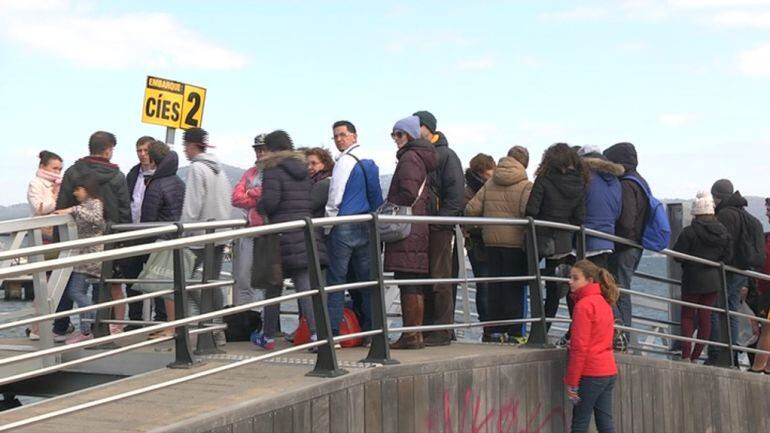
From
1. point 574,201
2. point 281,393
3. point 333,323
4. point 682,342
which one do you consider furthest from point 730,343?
point 281,393

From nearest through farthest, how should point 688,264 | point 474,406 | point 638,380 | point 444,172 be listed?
1. point 474,406
2. point 444,172
3. point 638,380
4. point 688,264

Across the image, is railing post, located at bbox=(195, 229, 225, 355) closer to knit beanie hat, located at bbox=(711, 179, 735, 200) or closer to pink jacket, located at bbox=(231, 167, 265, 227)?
pink jacket, located at bbox=(231, 167, 265, 227)

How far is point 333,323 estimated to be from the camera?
8375 millimetres

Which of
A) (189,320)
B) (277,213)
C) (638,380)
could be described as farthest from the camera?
(638,380)

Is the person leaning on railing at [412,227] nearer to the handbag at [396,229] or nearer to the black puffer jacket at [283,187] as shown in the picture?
the handbag at [396,229]

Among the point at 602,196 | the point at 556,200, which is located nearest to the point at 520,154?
the point at 556,200

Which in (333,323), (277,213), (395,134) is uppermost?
(395,134)

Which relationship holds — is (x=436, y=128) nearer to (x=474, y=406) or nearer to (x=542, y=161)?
(x=542, y=161)

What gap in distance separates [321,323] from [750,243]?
6.00 m

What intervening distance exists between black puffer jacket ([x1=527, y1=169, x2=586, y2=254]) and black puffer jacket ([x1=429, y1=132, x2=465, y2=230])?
2.13 feet

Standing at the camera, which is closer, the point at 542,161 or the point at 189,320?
the point at 189,320

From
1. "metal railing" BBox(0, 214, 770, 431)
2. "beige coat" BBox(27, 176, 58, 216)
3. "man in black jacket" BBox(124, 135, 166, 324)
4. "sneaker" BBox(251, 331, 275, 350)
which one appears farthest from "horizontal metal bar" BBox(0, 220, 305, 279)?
"beige coat" BBox(27, 176, 58, 216)

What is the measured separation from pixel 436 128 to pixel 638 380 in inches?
104

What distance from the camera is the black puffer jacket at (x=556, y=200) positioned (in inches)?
371
